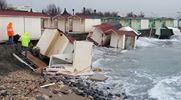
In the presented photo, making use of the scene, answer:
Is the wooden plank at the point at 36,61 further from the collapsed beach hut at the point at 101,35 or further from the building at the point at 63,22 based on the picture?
the building at the point at 63,22

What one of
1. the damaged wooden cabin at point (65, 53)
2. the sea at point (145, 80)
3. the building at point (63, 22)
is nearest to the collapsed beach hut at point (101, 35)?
the building at point (63, 22)

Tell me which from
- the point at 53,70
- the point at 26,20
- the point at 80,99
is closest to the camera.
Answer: the point at 80,99

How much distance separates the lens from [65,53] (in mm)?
18375

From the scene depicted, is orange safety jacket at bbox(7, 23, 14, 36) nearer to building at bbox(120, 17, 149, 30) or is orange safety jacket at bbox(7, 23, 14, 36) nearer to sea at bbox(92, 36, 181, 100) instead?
sea at bbox(92, 36, 181, 100)

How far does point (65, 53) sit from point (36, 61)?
5.37ft

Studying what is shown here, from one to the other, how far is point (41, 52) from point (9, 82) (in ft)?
22.0

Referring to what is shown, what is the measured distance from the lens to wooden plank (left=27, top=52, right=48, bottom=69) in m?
17.5

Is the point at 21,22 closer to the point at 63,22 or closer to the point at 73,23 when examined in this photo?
the point at 63,22

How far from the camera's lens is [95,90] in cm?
1398

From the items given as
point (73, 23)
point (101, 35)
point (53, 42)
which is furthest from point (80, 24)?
point (53, 42)

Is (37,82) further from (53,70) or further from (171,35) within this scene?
(171,35)

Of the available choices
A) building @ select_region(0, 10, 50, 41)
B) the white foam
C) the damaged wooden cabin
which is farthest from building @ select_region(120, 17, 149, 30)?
the white foam

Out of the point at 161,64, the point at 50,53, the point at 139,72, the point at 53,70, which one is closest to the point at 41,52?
the point at 50,53

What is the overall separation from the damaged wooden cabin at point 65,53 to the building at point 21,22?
3.03 m
